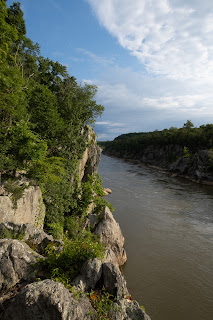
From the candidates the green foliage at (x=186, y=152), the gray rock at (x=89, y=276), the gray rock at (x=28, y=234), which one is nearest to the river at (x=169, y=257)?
the gray rock at (x=89, y=276)

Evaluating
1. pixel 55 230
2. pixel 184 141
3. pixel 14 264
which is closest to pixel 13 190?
pixel 55 230

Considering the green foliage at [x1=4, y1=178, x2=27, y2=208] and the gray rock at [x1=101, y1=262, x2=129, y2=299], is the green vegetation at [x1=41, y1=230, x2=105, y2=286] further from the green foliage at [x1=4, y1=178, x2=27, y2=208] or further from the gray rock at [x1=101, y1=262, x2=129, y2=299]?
the green foliage at [x1=4, y1=178, x2=27, y2=208]

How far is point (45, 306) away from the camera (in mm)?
4496

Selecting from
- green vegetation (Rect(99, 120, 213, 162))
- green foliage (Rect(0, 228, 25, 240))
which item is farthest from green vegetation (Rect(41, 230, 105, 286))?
green vegetation (Rect(99, 120, 213, 162))

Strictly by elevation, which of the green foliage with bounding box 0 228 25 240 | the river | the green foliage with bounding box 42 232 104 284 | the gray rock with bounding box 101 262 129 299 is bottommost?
the river

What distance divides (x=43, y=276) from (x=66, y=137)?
12.5 meters

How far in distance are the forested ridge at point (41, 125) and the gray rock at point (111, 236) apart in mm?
2712

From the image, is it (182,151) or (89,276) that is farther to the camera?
(182,151)

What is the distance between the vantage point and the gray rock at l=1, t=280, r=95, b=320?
14.6 ft

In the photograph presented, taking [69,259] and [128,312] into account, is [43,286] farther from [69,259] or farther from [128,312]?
[128,312]

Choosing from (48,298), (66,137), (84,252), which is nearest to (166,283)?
(84,252)

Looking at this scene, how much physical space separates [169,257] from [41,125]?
16.1 m

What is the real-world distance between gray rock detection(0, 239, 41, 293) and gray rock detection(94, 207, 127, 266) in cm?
882

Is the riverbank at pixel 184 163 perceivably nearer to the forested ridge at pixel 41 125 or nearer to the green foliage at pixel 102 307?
the forested ridge at pixel 41 125
